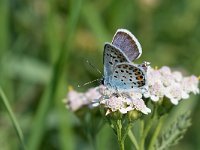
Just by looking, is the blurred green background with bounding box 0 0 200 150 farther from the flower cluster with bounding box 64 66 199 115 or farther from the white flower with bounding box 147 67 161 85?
the white flower with bounding box 147 67 161 85

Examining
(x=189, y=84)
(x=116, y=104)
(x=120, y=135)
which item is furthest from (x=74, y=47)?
(x=120, y=135)

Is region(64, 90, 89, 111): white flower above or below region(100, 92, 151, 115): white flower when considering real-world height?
above

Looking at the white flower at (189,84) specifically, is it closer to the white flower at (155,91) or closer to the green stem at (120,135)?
the white flower at (155,91)

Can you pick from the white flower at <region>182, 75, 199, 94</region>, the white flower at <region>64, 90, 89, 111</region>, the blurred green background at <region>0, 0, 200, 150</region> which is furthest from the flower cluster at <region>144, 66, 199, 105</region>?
the blurred green background at <region>0, 0, 200, 150</region>

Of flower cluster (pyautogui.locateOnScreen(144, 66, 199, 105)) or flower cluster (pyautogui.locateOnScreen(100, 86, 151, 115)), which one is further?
flower cluster (pyautogui.locateOnScreen(144, 66, 199, 105))

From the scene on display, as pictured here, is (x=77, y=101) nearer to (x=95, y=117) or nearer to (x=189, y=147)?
(x=95, y=117)

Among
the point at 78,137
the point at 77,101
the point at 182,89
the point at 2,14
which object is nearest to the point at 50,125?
the point at 78,137
